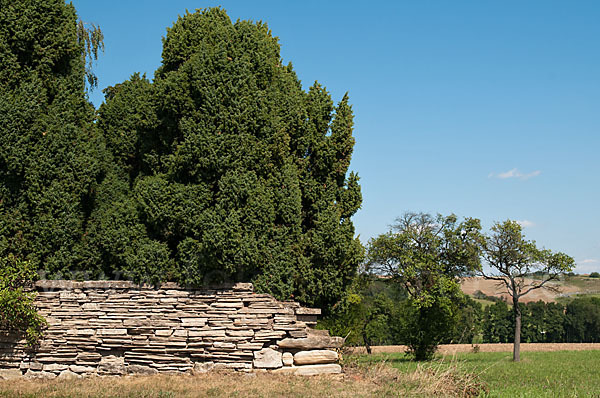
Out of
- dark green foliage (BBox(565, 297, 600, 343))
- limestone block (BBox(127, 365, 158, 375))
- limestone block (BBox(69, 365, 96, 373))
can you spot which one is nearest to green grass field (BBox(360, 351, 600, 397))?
limestone block (BBox(127, 365, 158, 375))

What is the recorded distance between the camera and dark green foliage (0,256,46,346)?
9477 mm

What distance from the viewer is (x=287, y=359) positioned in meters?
9.31

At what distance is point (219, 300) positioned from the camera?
9.48 metres

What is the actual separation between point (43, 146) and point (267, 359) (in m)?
6.56

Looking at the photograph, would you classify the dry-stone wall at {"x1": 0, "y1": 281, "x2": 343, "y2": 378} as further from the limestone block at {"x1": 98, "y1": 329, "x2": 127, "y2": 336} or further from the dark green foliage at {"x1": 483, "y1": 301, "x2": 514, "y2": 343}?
the dark green foliage at {"x1": 483, "y1": 301, "x2": 514, "y2": 343}

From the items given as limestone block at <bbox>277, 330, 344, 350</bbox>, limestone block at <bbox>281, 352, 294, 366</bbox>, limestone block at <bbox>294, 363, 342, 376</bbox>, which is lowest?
limestone block at <bbox>294, 363, 342, 376</bbox>

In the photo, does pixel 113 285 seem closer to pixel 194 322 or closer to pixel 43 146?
pixel 194 322

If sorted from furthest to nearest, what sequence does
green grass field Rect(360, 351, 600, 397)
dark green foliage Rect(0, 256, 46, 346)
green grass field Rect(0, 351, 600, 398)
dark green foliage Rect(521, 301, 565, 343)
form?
dark green foliage Rect(521, 301, 565, 343) → green grass field Rect(360, 351, 600, 397) → dark green foliage Rect(0, 256, 46, 346) → green grass field Rect(0, 351, 600, 398)

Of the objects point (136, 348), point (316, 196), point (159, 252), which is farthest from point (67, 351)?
point (316, 196)

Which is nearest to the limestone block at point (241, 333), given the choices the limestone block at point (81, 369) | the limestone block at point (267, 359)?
the limestone block at point (267, 359)

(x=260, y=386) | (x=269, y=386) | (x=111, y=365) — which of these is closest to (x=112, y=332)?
(x=111, y=365)

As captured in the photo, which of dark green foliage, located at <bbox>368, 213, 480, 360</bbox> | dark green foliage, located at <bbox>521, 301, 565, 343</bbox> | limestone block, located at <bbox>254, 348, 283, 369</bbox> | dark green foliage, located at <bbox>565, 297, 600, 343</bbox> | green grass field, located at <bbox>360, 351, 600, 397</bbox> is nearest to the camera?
limestone block, located at <bbox>254, 348, 283, 369</bbox>

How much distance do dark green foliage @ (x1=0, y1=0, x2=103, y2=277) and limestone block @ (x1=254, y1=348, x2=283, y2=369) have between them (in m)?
4.29

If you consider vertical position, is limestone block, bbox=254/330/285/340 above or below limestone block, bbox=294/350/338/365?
above
